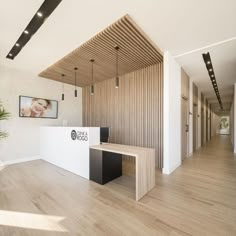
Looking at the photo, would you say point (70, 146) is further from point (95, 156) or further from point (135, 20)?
point (135, 20)

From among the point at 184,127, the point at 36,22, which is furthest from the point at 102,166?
the point at 184,127

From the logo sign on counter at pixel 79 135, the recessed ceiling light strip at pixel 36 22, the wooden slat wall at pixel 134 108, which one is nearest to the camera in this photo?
the recessed ceiling light strip at pixel 36 22

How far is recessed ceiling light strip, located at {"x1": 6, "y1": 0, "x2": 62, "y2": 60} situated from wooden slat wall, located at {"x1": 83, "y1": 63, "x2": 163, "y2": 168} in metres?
3.05

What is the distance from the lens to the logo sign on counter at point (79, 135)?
3.40 metres

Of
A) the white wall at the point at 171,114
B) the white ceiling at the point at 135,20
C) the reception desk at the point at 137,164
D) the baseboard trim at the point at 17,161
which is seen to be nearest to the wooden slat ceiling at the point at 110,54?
the white ceiling at the point at 135,20

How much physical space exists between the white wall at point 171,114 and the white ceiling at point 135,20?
45 cm

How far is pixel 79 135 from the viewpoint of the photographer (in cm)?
356

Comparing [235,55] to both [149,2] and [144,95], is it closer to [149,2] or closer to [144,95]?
[144,95]

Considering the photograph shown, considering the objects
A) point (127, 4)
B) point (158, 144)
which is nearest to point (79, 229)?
point (158, 144)

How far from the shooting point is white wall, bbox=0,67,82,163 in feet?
14.9

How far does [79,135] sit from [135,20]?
279 cm

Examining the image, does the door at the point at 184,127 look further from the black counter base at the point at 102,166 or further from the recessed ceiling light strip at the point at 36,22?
the recessed ceiling light strip at the point at 36,22

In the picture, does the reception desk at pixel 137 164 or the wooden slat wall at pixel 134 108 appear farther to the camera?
the wooden slat wall at pixel 134 108

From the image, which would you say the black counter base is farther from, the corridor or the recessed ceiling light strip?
the recessed ceiling light strip
